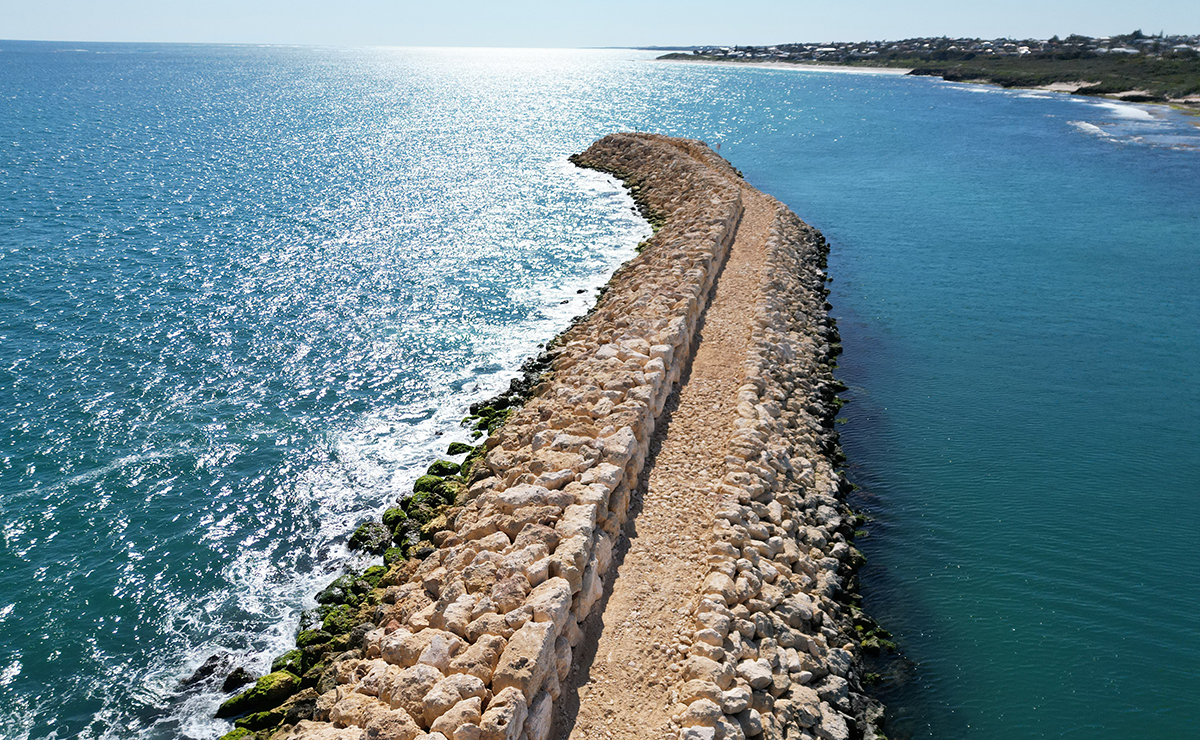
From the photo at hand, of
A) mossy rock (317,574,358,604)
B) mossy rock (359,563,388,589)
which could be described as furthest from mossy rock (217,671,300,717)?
mossy rock (359,563,388,589)

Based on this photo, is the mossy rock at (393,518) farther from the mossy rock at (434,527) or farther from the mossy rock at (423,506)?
the mossy rock at (434,527)

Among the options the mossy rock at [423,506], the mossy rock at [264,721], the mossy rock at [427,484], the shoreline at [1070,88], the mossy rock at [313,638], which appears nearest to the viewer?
the mossy rock at [264,721]

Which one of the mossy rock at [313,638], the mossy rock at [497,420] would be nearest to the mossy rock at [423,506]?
the mossy rock at [497,420]

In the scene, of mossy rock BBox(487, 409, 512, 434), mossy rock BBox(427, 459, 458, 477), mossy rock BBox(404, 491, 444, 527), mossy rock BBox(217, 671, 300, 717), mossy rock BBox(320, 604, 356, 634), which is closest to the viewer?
mossy rock BBox(217, 671, 300, 717)

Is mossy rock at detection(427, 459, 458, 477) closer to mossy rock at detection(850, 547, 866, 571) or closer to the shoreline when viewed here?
mossy rock at detection(850, 547, 866, 571)

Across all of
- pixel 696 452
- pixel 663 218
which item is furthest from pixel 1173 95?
pixel 696 452

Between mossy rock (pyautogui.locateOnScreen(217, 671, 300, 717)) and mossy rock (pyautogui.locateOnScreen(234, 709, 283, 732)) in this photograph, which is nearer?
mossy rock (pyautogui.locateOnScreen(234, 709, 283, 732))
